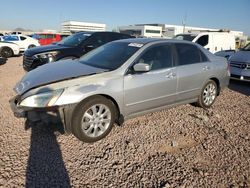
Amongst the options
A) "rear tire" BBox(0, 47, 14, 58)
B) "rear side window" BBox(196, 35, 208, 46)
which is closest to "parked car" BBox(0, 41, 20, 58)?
"rear tire" BBox(0, 47, 14, 58)

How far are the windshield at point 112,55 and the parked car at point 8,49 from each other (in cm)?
1237

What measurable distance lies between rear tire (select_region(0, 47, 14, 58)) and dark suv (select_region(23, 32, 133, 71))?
28.0ft

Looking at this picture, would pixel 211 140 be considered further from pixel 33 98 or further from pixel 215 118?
Result: pixel 33 98

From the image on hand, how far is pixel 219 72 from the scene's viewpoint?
5535mm

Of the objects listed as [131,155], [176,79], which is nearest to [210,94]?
[176,79]

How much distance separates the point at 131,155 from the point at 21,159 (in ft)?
4.86

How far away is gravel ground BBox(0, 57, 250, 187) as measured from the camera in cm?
287

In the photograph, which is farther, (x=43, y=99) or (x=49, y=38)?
(x=49, y=38)

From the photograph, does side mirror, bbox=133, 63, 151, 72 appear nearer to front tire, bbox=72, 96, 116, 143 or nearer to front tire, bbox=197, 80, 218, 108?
front tire, bbox=72, 96, 116, 143

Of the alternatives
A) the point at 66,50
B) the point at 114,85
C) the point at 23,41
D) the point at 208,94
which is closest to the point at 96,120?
the point at 114,85

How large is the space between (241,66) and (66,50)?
5653mm

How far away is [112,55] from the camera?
450cm

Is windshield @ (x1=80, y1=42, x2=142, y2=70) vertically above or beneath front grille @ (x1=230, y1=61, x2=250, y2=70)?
above

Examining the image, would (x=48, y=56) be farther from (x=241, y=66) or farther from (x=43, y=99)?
(x=241, y=66)
